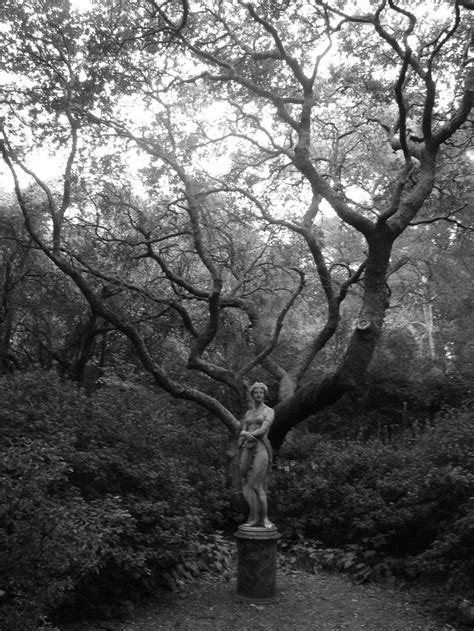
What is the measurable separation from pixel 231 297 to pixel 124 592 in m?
6.99

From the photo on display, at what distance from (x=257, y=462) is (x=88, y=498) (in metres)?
2.07

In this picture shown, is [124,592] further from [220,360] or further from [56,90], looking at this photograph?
[220,360]

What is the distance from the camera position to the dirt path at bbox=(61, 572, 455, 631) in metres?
6.08

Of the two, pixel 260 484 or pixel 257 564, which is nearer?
pixel 257 564

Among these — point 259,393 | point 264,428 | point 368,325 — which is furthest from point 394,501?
point 259,393

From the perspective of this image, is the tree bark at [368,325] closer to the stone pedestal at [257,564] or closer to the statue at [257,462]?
the statue at [257,462]

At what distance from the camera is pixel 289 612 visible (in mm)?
6617

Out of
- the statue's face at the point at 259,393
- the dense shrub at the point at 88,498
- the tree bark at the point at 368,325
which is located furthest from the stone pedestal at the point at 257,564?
the tree bark at the point at 368,325

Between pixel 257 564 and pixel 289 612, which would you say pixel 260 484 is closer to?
pixel 257 564

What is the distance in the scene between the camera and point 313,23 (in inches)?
397

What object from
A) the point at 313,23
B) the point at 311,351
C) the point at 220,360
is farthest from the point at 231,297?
the point at 313,23

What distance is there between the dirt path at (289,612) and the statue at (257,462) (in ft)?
3.17

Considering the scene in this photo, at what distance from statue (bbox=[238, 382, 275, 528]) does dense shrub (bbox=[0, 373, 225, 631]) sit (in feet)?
2.54

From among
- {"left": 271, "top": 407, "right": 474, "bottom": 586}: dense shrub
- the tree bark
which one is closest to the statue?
{"left": 271, "top": 407, "right": 474, "bottom": 586}: dense shrub
